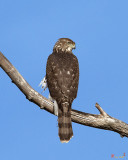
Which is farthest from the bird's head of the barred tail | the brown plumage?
the barred tail

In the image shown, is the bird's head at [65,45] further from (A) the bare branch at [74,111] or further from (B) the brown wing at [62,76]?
(A) the bare branch at [74,111]

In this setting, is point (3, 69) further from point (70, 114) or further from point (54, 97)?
point (70, 114)

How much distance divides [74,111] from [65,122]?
33 centimetres

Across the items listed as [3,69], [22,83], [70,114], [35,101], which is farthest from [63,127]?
[3,69]

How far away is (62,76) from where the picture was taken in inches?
301

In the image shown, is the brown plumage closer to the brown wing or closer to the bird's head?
the brown wing

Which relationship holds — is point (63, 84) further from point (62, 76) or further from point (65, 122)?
point (65, 122)

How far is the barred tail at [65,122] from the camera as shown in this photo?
7.41m

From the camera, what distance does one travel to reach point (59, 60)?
8172 millimetres

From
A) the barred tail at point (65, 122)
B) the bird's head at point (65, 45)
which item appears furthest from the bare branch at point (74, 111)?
the bird's head at point (65, 45)

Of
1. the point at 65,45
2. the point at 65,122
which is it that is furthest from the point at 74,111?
the point at 65,45

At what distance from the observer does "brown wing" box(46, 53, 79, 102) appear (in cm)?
749

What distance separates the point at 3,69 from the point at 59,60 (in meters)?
1.58

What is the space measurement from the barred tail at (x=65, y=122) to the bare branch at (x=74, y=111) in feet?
0.44
